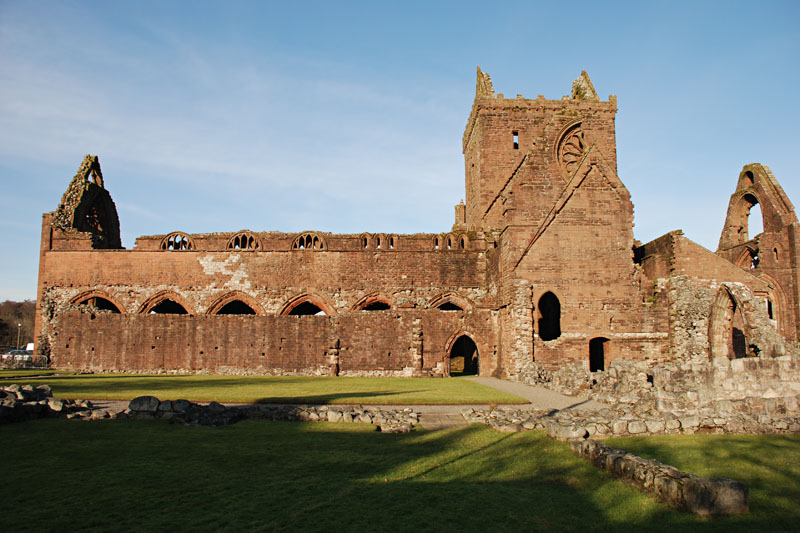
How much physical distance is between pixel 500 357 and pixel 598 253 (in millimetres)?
5506

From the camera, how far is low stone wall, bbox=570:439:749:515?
5.37 meters

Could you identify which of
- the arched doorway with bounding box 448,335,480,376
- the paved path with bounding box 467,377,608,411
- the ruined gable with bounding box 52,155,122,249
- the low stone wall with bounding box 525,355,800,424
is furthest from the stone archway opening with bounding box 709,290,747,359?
the ruined gable with bounding box 52,155,122,249

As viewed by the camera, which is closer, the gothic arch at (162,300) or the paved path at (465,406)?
the paved path at (465,406)

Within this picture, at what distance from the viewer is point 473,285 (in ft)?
87.6

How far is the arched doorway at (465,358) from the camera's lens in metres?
28.7

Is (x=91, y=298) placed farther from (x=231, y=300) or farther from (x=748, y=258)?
(x=748, y=258)

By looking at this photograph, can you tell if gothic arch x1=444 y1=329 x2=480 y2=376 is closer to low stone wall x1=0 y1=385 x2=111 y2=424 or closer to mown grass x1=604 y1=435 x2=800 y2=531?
mown grass x1=604 y1=435 x2=800 y2=531

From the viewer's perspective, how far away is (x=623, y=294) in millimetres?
20859

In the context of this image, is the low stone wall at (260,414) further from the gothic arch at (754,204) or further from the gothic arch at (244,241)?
the gothic arch at (754,204)

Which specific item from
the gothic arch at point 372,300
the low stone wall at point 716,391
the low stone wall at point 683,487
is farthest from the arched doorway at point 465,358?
the low stone wall at point 683,487

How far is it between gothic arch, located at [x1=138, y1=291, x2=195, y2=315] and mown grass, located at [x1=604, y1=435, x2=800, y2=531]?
23.1 m

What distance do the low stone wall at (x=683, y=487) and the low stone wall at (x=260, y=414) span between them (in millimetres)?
4533

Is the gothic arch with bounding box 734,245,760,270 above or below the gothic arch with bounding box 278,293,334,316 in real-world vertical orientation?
above

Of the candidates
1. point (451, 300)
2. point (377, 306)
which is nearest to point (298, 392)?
point (451, 300)
